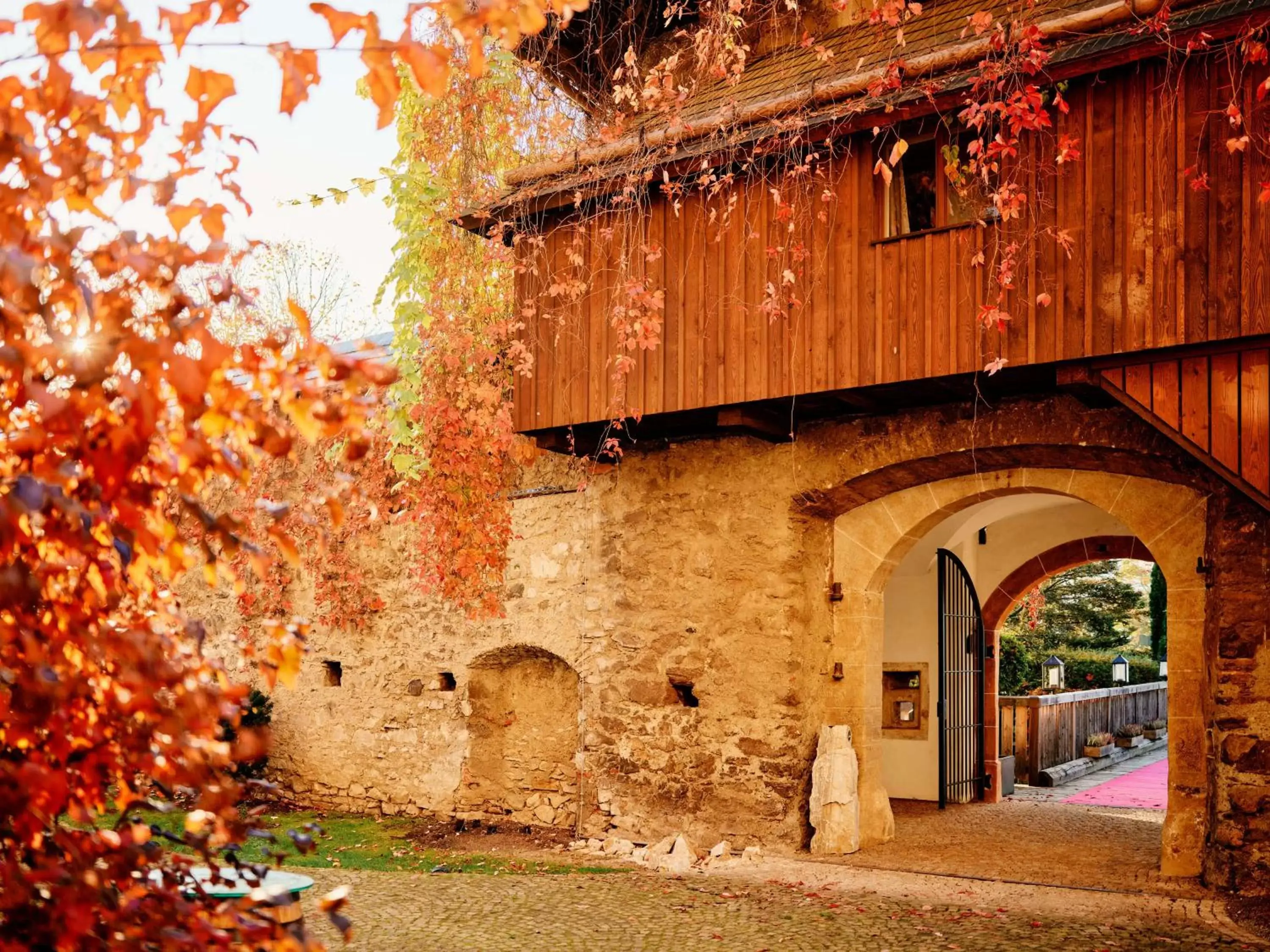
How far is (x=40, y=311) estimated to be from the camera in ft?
6.12

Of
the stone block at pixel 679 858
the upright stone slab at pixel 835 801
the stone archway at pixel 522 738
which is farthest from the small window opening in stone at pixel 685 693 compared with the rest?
the stone archway at pixel 522 738

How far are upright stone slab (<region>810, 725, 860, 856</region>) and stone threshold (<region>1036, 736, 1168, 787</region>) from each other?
5451mm

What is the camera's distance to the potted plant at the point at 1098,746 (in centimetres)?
1488

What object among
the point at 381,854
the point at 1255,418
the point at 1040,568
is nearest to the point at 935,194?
the point at 1255,418

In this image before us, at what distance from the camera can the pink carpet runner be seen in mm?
11234

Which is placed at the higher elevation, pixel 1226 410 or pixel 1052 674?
pixel 1226 410

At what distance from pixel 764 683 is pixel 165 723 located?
6719 millimetres

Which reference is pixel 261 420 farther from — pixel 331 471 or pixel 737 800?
pixel 331 471

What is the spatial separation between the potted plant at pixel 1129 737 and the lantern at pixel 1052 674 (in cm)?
162

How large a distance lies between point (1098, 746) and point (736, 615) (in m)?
8.66

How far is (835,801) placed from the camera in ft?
26.6

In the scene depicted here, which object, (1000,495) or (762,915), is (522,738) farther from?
(1000,495)

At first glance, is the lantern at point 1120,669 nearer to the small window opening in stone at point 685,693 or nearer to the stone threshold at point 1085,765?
the stone threshold at point 1085,765

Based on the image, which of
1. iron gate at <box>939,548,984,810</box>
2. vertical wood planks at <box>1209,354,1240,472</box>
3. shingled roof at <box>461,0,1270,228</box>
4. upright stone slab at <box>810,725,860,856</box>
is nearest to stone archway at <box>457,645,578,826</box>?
upright stone slab at <box>810,725,860,856</box>
